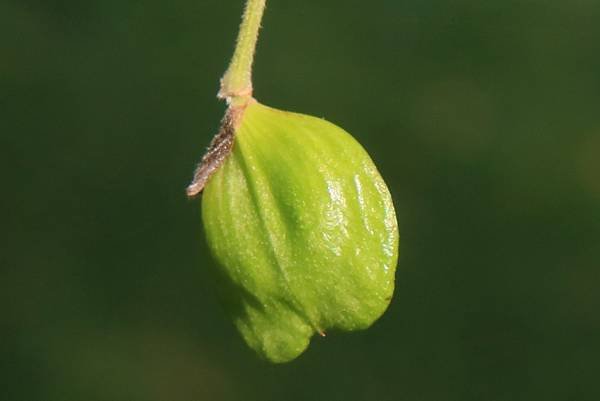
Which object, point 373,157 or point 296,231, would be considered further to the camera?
point 373,157

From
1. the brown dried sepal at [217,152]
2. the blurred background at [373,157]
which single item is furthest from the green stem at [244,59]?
the blurred background at [373,157]

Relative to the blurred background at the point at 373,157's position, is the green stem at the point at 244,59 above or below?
above

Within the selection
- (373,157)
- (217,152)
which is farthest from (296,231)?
(373,157)

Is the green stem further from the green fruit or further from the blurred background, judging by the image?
the blurred background

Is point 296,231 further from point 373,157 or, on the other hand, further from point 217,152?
point 373,157

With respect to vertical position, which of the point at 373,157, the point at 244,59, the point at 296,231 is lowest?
the point at 373,157

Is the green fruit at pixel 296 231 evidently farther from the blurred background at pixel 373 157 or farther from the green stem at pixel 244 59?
the blurred background at pixel 373 157

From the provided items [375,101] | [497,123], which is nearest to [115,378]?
[375,101]
